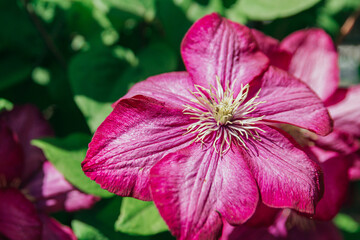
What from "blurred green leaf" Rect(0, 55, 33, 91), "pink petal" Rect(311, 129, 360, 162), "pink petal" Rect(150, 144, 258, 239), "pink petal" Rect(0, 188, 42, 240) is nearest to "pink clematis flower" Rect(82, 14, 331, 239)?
"pink petal" Rect(150, 144, 258, 239)

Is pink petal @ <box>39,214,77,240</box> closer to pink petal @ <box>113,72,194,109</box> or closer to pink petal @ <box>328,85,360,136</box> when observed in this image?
pink petal @ <box>113,72,194,109</box>

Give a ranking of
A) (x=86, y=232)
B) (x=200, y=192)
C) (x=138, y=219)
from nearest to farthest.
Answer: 1. (x=200, y=192)
2. (x=138, y=219)
3. (x=86, y=232)

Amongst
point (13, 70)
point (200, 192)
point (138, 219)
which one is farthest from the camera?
point (13, 70)

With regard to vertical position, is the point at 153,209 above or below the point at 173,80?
below

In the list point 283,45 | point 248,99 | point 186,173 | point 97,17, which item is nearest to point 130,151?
point 186,173

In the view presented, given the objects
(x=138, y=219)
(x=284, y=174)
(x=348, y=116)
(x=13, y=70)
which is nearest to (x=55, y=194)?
(x=138, y=219)

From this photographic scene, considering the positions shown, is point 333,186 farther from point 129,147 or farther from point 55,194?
point 55,194

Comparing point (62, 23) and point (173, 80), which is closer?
point (173, 80)

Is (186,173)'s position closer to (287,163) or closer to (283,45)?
(287,163)

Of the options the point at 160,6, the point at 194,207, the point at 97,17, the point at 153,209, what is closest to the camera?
the point at 194,207
